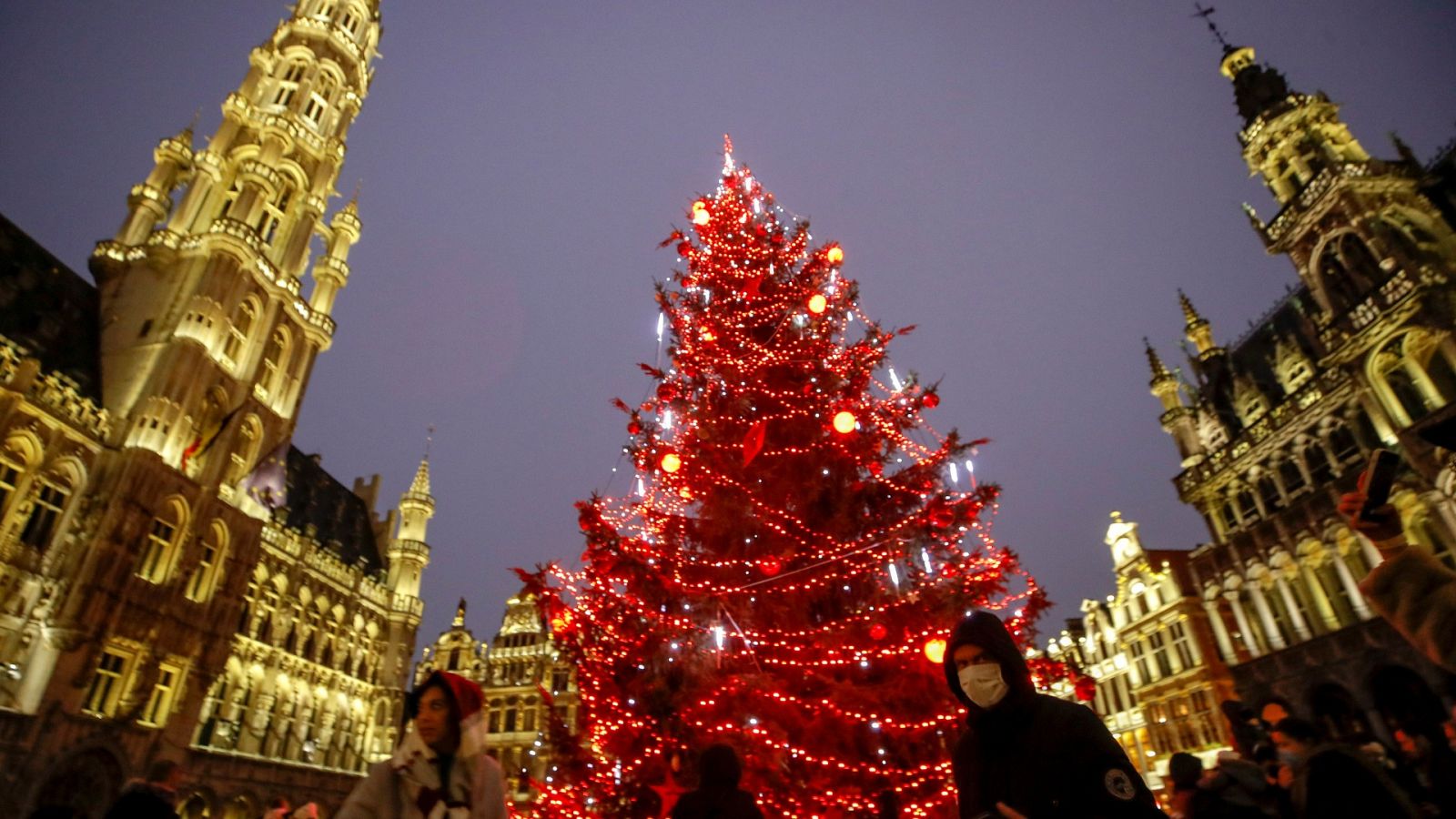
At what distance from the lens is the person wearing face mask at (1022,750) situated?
2115 millimetres

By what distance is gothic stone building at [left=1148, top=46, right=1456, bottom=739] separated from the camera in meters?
19.4

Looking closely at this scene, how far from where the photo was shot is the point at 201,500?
2388 cm

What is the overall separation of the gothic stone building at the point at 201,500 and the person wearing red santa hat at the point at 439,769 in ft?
73.8

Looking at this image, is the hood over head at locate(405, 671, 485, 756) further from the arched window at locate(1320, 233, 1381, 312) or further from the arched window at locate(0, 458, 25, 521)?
the arched window at locate(1320, 233, 1381, 312)

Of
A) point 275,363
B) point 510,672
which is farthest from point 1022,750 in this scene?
point 510,672

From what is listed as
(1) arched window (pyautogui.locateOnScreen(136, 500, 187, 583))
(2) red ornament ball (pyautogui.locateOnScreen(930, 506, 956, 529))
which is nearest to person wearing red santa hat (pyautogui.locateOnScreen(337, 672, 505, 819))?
(2) red ornament ball (pyautogui.locateOnScreen(930, 506, 956, 529))

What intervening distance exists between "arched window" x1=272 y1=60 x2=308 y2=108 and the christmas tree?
33744 mm

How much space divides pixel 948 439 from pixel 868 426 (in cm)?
102

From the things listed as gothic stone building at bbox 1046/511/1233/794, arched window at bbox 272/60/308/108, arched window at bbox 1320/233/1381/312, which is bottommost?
gothic stone building at bbox 1046/511/1233/794

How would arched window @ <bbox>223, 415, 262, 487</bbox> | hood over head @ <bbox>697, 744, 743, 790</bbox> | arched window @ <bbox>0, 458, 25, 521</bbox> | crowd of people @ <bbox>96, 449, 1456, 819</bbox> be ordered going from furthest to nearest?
arched window @ <bbox>223, 415, 262, 487</bbox> → arched window @ <bbox>0, 458, 25, 521</bbox> → hood over head @ <bbox>697, 744, 743, 790</bbox> → crowd of people @ <bbox>96, 449, 1456, 819</bbox>

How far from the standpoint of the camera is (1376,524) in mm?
2361

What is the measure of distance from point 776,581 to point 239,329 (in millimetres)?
28357

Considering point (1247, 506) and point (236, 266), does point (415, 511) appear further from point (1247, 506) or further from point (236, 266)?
point (1247, 506)

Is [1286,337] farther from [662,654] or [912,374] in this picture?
[662,654]
